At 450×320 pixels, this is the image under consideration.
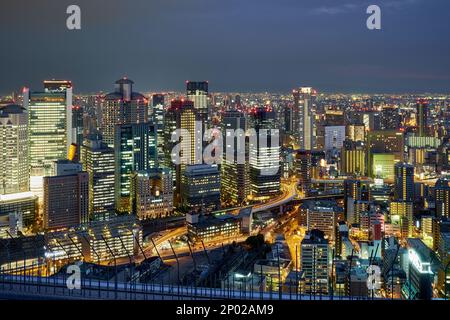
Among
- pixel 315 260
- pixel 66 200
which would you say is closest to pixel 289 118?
pixel 66 200

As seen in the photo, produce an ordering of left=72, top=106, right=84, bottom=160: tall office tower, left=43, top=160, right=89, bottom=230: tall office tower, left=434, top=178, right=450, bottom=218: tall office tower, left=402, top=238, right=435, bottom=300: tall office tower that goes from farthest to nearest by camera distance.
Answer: left=72, top=106, right=84, bottom=160: tall office tower < left=434, top=178, right=450, bottom=218: tall office tower < left=43, top=160, right=89, bottom=230: tall office tower < left=402, top=238, right=435, bottom=300: tall office tower

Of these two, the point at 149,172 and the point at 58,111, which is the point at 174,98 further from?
the point at 149,172

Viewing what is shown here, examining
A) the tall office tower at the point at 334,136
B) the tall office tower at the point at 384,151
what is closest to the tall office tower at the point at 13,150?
the tall office tower at the point at 384,151

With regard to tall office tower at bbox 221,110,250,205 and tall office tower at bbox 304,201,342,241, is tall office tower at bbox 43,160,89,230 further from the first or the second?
tall office tower at bbox 304,201,342,241

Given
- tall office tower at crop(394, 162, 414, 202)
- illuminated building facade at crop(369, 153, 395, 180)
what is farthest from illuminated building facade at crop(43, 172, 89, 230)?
illuminated building facade at crop(369, 153, 395, 180)

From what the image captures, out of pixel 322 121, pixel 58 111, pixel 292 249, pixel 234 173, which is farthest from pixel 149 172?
pixel 322 121

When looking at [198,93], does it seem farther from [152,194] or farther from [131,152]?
[152,194]
